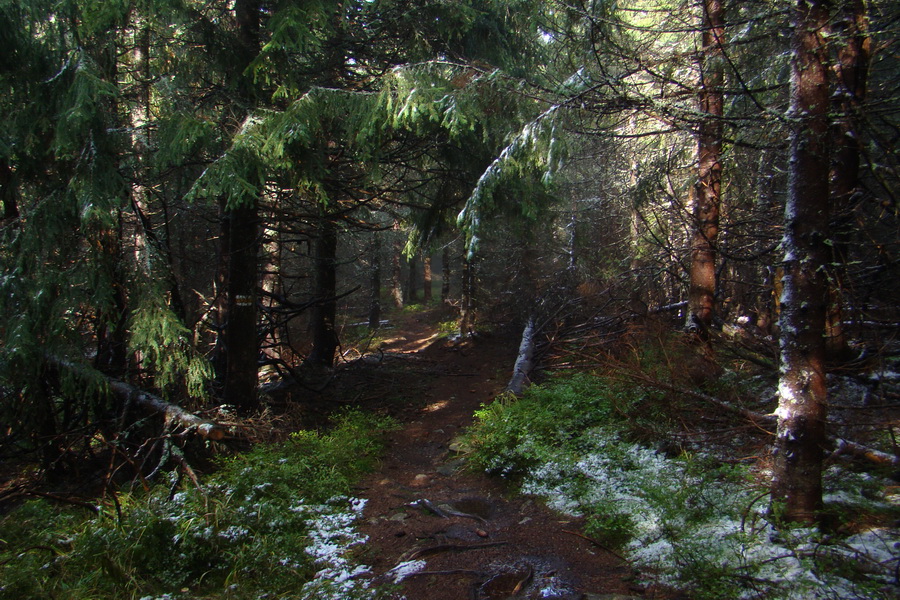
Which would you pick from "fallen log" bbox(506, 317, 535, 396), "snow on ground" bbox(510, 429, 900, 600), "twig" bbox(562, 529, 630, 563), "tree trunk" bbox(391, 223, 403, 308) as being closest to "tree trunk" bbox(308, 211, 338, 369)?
"fallen log" bbox(506, 317, 535, 396)

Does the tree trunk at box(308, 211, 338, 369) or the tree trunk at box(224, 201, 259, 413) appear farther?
the tree trunk at box(308, 211, 338, 369)

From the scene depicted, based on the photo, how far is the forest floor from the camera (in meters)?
4.15

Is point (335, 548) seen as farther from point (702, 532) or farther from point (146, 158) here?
point (146, 158)

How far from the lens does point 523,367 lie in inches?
415

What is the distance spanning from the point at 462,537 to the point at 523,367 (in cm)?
562

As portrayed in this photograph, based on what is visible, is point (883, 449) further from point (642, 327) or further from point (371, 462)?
point (371, 462)

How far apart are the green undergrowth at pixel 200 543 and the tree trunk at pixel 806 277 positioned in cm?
344

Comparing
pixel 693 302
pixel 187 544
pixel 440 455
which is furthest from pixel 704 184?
pixel 187 544

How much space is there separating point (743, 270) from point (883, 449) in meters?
6.73

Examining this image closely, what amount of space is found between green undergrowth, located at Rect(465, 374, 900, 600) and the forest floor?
0.28 m

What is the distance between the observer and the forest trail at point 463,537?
4.15 metres

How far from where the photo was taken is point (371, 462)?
24.7 feet

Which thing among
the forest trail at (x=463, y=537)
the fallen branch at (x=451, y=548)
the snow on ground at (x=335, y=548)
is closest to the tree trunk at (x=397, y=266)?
the forest trail at (x=463, y=537)

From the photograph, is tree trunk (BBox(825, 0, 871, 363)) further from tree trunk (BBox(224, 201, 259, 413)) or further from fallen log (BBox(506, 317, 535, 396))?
tree trunk (BBox(224, 201, 259, 413))
